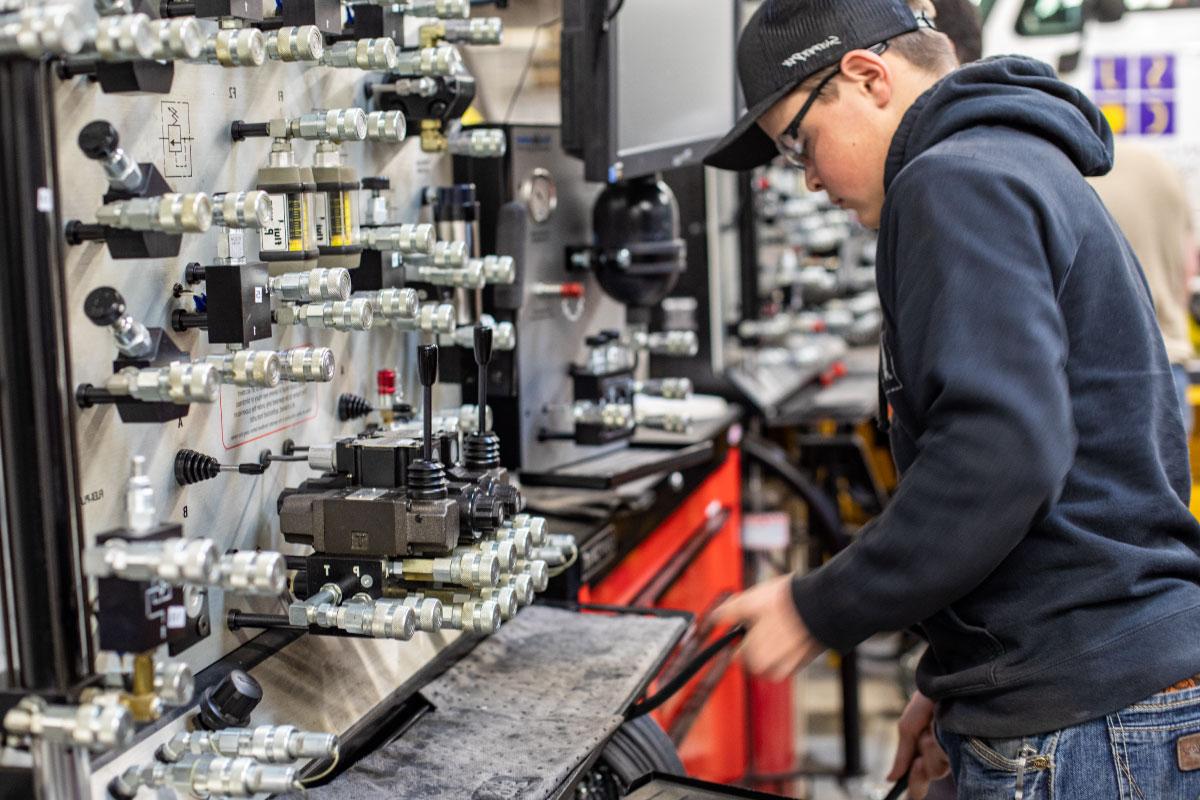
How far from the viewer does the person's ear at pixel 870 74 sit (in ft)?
4.52

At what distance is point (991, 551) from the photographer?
1.17 metres

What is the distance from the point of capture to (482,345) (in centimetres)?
140

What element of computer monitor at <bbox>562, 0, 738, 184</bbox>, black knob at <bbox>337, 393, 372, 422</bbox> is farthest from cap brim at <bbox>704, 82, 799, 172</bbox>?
black knob at <bbox>337, 393, 372, 422</bbox>

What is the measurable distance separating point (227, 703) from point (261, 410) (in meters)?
0.34

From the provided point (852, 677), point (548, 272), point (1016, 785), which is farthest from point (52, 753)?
point (852, 677)

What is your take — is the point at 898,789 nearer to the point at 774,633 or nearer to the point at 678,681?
the point at 678,681

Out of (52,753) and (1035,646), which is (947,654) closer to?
(1035,646)

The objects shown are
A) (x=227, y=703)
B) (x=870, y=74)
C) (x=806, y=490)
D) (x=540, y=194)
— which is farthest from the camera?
(x=806, y=490)

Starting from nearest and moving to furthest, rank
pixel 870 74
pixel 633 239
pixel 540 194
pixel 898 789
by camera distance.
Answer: pixel 870 74 → pixel 898 789 → pixel 540 194 → pixel 633 239

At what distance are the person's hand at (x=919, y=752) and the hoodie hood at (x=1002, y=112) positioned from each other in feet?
2.38

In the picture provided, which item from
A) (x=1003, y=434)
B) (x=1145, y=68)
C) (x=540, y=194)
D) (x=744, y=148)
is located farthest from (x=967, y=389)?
(x=1145, y=68)

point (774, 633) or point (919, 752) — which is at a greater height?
point (774, 633)

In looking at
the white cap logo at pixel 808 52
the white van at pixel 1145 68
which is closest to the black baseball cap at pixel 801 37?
the white cap logo at pixel 808 52

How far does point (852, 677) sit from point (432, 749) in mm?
2188
